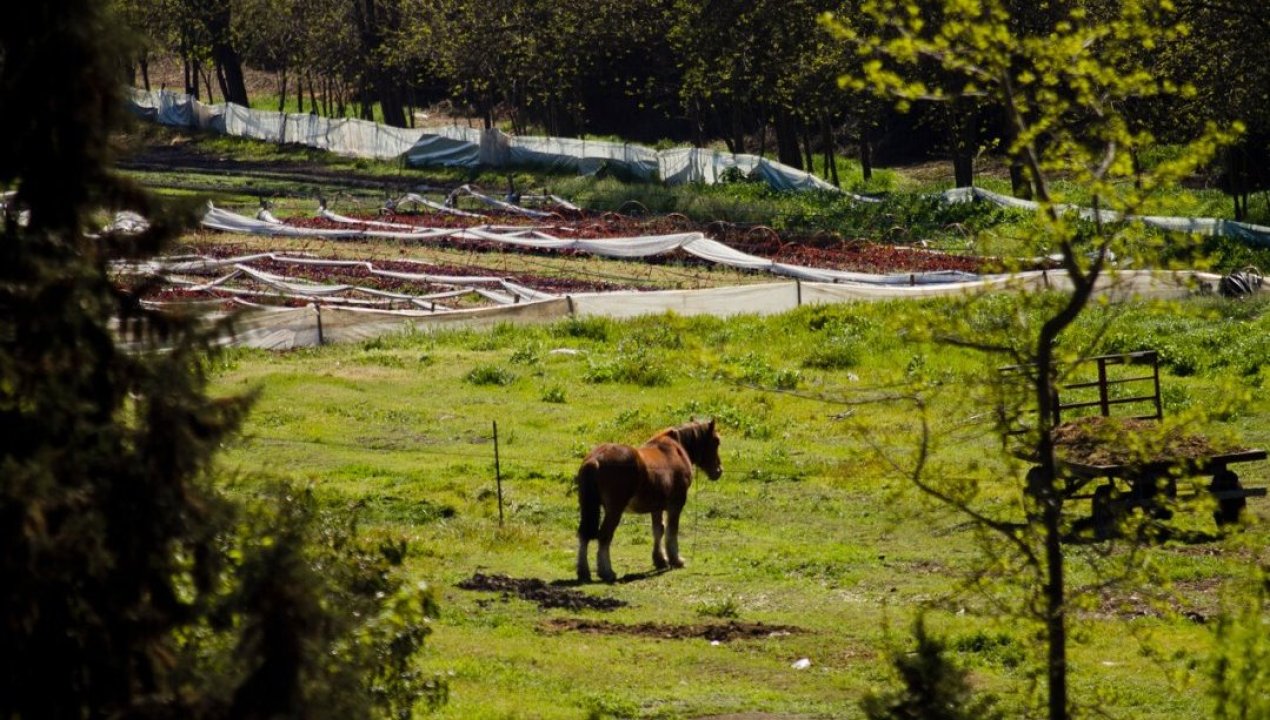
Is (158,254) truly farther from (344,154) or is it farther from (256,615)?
(344,154)

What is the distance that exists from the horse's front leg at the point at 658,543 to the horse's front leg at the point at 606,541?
2.16ft

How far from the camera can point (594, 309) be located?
37688 millimetres

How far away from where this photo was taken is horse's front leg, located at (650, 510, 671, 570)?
18984 mm

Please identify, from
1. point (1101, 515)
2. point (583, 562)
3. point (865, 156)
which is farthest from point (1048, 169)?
point (865, 156)

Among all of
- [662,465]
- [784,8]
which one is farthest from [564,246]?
[662,465]

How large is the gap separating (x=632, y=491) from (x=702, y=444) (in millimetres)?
2137

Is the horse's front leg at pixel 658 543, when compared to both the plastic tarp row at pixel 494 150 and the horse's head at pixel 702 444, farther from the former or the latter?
the plastic tarp row at pixel 494 150

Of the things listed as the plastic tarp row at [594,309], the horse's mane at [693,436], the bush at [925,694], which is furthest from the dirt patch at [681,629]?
the plastic tarp row at [594,309]

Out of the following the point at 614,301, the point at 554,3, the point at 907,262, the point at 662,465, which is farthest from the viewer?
the point at 554,3

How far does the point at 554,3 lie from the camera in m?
81.1

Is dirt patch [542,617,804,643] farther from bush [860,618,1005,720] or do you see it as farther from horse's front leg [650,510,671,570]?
bush [860,618,1005,720]

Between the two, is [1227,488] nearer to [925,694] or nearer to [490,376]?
[925,694]

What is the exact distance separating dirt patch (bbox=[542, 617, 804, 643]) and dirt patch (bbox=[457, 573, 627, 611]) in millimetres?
611

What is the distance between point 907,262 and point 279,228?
64.7 feet
